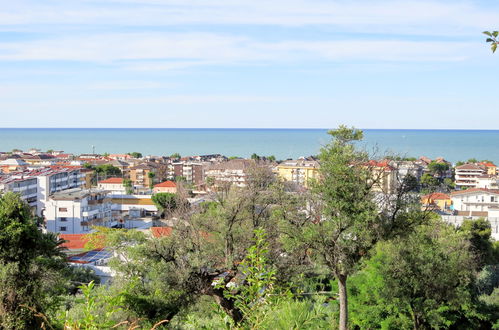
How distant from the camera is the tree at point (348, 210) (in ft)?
30.0

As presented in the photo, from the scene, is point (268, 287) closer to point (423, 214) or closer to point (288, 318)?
point (288, 318)

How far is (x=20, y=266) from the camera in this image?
6145mm

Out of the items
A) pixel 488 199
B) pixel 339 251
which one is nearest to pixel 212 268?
pixel 339 251

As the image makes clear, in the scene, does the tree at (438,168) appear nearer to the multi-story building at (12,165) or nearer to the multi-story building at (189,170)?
the multi-story building at (189,170)

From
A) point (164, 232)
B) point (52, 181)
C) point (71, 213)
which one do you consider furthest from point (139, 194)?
point (164, 232)

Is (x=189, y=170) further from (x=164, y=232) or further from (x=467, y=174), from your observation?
(x=164, y=232)

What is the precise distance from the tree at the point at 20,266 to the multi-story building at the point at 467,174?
6672 centimetres

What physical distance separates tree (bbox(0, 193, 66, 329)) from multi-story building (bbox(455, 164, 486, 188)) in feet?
219

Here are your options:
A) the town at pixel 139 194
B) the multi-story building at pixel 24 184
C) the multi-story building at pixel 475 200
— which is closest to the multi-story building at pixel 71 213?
the town at pixel 139 194

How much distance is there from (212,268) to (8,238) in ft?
18.7

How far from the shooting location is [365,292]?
41.6ft

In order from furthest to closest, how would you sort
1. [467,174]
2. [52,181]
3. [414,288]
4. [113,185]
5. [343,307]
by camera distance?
[467,174] < [113,185] < [52,181] < [414,288] < [343,307]

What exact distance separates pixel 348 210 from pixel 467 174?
6348 centimetres

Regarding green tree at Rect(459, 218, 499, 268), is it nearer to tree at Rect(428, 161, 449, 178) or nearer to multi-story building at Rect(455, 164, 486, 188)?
tree at Rect(428, 161, 449, 178)
